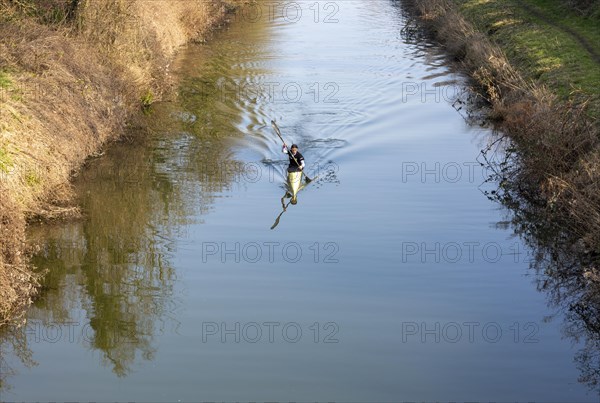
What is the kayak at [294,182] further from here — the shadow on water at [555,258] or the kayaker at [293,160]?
the shadow on water at [555,258]

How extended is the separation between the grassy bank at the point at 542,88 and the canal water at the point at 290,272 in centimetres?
116

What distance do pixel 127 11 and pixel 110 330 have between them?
1578cm

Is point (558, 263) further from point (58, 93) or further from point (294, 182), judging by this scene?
point (58, 93)

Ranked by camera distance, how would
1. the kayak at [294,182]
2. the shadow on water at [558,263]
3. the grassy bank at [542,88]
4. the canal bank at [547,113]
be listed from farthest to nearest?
1. the kayak at [294,182]
2. the grassy bank at [542,88]
3. the canal bank at [547,113]
4. the shadow on water at [558,263]

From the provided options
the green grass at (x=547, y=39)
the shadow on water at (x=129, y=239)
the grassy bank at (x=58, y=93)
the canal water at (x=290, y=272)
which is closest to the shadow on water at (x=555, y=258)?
the canal water at (x=290, y=272)

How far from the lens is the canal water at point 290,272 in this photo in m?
13.5

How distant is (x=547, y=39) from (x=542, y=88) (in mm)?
8446

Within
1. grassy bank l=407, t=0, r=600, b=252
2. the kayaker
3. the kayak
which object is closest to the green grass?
grassy bank l=407, t=0, r=600, b=252

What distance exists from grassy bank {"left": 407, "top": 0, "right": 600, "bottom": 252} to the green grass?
0.12 ft

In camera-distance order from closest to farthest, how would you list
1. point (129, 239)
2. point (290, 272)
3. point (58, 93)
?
point (290, 272) < point (129, 239) < point (58, 93)

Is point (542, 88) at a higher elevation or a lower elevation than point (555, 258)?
higher

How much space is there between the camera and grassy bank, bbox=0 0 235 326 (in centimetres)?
1694

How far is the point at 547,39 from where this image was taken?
3241 cm

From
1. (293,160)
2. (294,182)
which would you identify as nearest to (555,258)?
(294,182)
